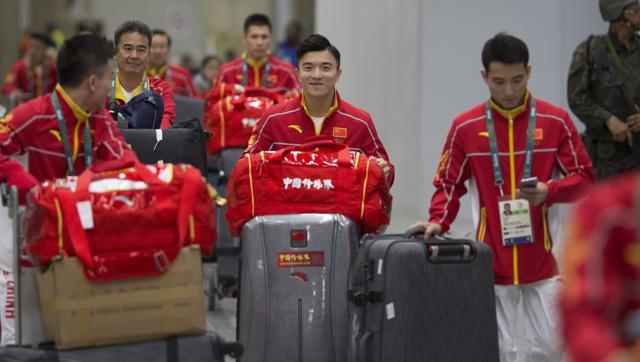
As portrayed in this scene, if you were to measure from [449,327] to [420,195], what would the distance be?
6.80 metres

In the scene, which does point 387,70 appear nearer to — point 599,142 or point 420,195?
point 420,195

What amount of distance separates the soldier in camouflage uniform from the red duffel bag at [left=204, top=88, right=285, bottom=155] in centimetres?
235

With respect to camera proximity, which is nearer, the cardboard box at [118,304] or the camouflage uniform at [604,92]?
the cardboard box at [118,304]

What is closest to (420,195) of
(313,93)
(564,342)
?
(313,93)

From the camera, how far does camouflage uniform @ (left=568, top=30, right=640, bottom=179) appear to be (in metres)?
8.52

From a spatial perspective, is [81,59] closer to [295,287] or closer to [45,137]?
[45,137]

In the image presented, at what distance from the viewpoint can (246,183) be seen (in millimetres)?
6590

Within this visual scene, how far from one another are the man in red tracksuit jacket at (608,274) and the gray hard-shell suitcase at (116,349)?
2493 millimetres

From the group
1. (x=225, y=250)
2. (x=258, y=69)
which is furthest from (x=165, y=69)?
(x=225, y=250)

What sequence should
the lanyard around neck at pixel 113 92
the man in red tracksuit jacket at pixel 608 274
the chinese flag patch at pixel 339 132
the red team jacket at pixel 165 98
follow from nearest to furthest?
the man in red tracksuit jacket at pixel 608 274 < the chinese flag patch at pixel 339 132 < the lanyard around neck at pixel 113 92 < the red team jacket at pixel 165 98

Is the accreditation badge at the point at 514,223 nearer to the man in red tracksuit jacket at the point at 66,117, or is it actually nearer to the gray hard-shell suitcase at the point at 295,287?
the gray hard-shell suitcase at the point at 295,287

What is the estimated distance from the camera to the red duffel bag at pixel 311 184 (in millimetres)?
6531

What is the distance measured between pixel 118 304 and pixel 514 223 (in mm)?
1947

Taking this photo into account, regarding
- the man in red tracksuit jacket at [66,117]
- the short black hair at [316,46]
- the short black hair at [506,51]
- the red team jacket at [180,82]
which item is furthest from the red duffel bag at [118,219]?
the red team jacket at [180,82]
